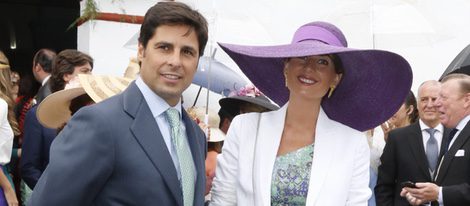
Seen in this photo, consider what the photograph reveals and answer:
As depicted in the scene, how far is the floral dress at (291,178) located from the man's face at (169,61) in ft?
2.13

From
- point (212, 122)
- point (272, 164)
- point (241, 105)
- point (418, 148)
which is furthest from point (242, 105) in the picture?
point (272, 164)

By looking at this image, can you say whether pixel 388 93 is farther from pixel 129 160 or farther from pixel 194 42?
pixel 129 160

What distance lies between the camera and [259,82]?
126 inches

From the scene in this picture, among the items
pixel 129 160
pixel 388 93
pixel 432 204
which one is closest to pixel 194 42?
→ pixel 129 160

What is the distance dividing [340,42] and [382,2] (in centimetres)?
406

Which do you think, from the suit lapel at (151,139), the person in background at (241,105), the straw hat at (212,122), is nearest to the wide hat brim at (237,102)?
the person in background at (241,105)

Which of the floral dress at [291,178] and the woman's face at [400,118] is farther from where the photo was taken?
the woman's face at [400,118]

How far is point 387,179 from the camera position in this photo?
491 cm

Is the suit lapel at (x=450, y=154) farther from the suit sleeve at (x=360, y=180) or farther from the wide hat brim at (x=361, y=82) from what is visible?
the suit sleeve at (x=360, y=180)

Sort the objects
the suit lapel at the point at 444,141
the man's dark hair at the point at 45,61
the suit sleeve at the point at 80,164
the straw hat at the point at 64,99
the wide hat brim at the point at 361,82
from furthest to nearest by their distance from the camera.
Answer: the man's dark hair at the point at 45,61
the suit lapel at the point at 444,141
the straw hat at the point at 64,99
the wide hat brim at the point at 361,82
the suit sleeve at the point at 80,164

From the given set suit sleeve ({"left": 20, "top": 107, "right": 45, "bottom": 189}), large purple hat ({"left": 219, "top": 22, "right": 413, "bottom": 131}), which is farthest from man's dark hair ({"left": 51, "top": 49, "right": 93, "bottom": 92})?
large purple hat ({"left": 219, "top": 22, "right": 413, "bottom": 131})

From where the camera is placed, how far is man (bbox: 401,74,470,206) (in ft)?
14.6

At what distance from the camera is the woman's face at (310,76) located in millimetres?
2771

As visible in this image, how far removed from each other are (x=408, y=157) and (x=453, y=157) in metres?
0.36
